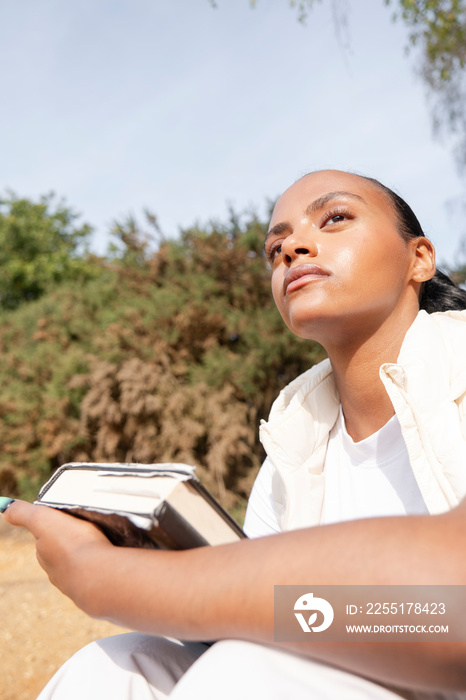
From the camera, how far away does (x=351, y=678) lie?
41.3 inches

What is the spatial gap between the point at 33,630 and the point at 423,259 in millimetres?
3807

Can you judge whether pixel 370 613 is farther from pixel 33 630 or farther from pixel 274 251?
pixel 33 630

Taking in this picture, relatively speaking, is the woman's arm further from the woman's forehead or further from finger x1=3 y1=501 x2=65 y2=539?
the woman's forehead

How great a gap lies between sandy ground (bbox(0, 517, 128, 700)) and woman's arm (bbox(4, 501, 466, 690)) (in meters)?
2.71

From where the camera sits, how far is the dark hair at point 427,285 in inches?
88.9

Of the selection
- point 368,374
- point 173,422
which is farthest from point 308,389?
point 173,422

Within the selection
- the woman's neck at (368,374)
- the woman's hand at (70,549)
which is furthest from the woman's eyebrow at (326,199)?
the woman's hand at (70,549)

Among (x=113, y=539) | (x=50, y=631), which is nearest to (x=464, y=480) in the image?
(x=113, y=539)

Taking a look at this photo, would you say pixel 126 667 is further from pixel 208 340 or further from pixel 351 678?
pixel 208 340

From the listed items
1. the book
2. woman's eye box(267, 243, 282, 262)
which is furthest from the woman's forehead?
the book

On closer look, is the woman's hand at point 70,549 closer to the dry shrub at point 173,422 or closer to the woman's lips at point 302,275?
the woman's lips at point 302,275

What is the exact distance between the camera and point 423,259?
2271 mm

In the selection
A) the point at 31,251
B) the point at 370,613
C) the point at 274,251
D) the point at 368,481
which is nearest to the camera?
the point at 370,613

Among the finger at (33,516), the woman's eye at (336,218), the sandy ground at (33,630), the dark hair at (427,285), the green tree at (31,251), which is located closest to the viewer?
the finger at (33,516)
